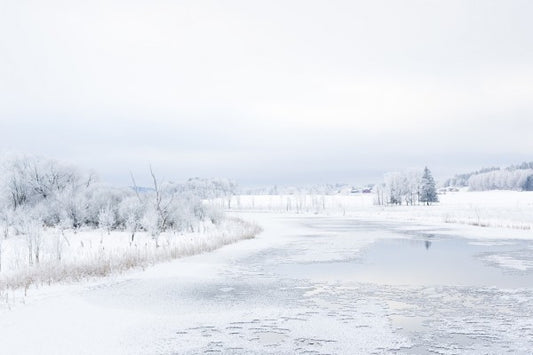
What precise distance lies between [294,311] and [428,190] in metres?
99.9

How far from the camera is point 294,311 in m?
→ 10.1

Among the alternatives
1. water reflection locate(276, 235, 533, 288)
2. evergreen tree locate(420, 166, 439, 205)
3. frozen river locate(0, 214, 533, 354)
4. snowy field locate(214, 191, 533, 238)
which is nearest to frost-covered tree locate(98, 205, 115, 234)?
frozen river locate(0, 214, 533, 354)

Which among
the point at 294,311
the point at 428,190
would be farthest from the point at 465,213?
the point at 294,311

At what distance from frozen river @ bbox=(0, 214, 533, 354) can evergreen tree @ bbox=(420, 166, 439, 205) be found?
89.3 m

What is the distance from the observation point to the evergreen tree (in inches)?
4075

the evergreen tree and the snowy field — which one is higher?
the evergreen tree

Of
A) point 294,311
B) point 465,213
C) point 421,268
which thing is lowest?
point 465,213

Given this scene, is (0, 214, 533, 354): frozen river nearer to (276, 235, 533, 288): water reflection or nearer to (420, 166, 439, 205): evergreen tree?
(276, 235, 533, 288): water reflection

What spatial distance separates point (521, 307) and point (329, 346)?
5325mm

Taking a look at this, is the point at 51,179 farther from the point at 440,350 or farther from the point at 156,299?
the point at 440,350

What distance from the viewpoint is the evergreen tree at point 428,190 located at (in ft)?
340

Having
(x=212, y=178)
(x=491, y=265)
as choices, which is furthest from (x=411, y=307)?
(x=212, y=178)

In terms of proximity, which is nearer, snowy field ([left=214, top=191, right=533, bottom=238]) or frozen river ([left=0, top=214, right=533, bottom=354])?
frozen river ([left=0, top=214, right=533, bottom=354])

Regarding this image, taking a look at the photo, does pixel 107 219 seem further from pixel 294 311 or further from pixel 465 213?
pixel 465 213
